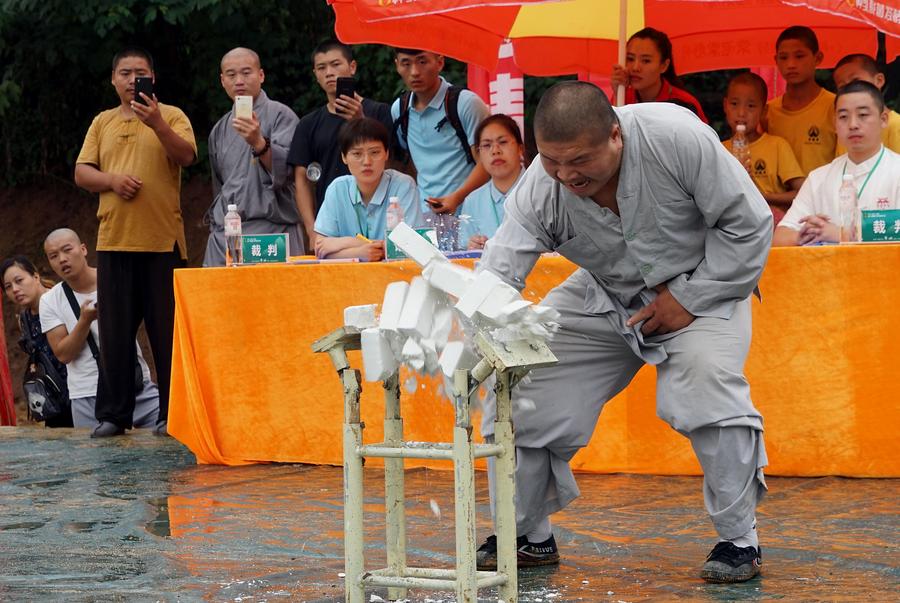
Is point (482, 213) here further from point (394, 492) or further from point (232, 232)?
point (394, 492)

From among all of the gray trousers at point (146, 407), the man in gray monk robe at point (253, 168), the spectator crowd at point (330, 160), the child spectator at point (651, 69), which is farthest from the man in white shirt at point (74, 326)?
the child spectator at point (651, 69)

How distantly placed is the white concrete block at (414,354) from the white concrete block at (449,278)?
14 cm

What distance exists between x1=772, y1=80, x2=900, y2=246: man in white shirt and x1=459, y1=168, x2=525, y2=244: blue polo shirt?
3.92 ft

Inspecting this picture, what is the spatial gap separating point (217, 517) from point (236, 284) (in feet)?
4.61

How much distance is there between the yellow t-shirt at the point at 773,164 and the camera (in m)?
6.28

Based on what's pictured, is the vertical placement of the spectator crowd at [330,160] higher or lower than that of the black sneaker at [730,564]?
higher

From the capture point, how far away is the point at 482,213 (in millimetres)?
5840

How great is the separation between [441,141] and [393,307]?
3456 millimetres

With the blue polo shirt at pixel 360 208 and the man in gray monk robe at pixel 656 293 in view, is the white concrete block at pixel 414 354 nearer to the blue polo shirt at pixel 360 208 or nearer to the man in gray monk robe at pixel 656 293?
the man in gray monk robe at pixel 656 293

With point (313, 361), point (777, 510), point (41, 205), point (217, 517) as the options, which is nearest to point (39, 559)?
point (217, 517)

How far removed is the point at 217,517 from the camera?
4598mm

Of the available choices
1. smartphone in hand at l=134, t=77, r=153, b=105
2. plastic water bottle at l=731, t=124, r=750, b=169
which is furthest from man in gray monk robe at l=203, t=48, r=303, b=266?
plastic water bottle at l=731, t=124, r=750, b=169

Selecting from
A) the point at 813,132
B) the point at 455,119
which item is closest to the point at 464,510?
the point at 455,119

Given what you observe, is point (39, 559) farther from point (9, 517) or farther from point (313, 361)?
point (313, 361)
